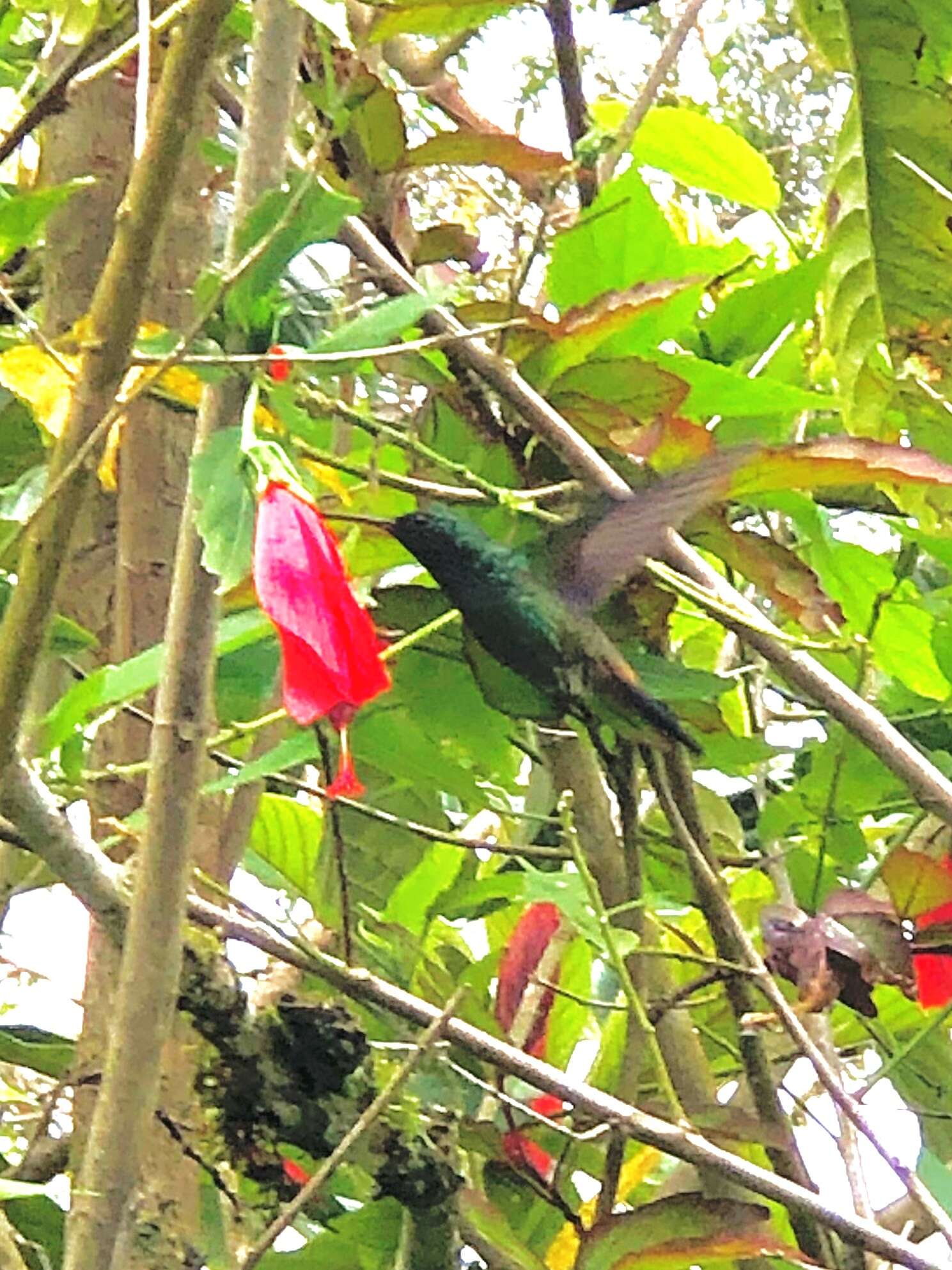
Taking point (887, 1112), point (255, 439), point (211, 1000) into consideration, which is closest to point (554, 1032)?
point (887, 1112)

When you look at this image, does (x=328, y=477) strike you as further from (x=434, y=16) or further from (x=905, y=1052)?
(x=905, y=1052)

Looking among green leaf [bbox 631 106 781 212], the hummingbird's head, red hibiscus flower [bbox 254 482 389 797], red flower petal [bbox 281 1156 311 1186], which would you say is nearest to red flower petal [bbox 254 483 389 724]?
red hibiscus flower [bbox 254 482 389 797]

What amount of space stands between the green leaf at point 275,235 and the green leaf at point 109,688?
90 millimetres

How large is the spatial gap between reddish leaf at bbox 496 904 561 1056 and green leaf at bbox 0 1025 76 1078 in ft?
0.59

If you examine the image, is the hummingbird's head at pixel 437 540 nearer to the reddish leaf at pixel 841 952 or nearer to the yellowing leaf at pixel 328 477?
the yellowing leaf at pixel 328 477

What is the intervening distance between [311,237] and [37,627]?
5.2 inches

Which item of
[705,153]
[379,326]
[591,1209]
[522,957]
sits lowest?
[591,1209]

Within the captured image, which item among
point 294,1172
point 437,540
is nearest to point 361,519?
point 437,540

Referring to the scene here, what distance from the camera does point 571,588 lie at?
1.95 feet

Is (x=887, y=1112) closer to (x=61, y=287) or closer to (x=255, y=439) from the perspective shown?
(x=255, y=439)

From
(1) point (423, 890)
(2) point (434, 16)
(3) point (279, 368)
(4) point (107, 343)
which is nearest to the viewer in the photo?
(4) point (107, 343)

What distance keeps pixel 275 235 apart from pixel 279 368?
0.19ft

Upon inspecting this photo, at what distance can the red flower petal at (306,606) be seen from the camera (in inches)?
15.9

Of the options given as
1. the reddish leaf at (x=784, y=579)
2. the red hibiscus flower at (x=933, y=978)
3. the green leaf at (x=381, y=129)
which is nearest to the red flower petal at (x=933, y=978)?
the red hibiscus flower at (x=933, y=978)
